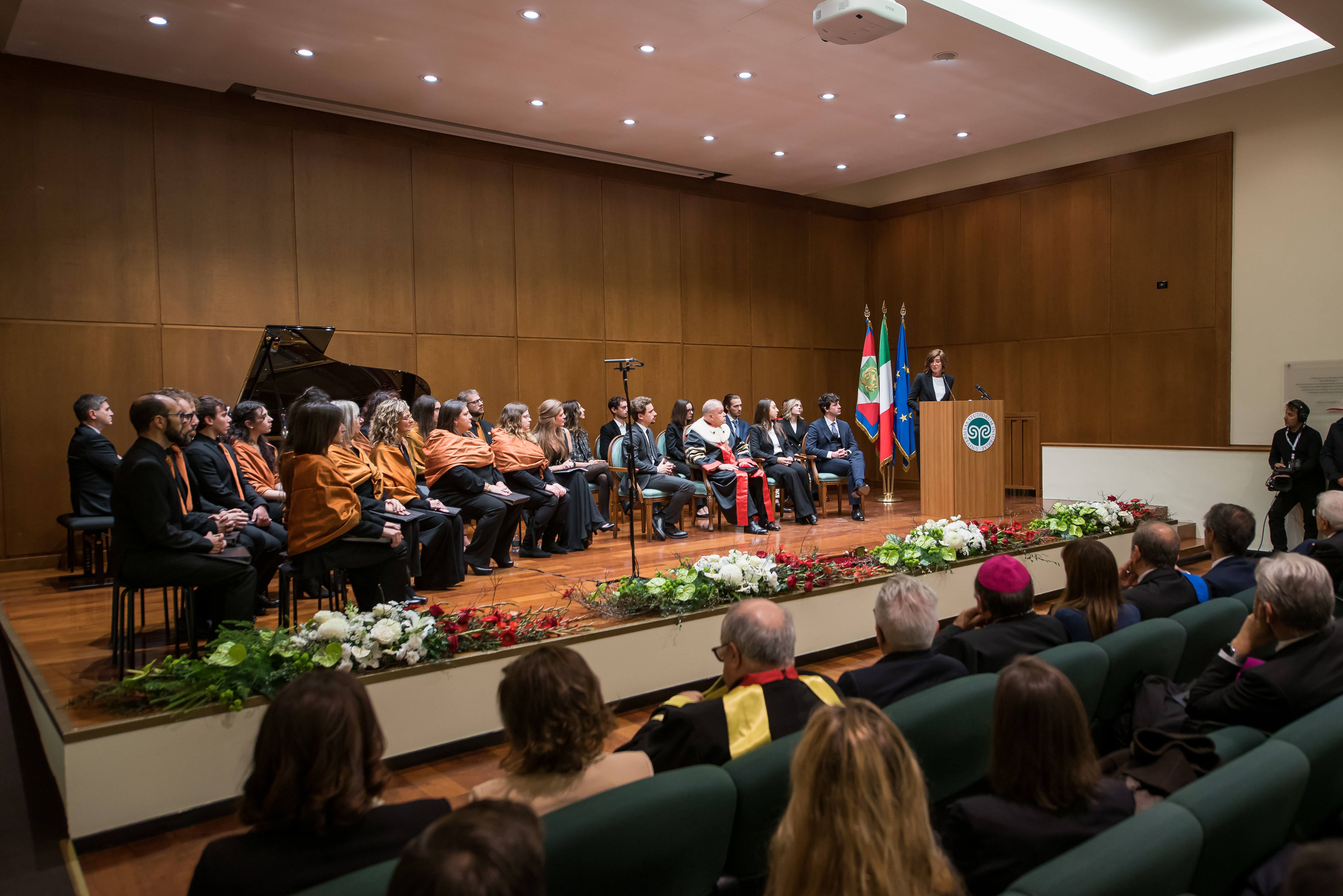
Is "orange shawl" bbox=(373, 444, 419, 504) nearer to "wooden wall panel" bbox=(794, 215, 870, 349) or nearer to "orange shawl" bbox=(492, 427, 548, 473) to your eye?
"orange shawl" bbox=(492, 427, 548, 473)

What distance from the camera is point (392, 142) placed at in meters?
8.59

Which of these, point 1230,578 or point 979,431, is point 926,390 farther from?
point 1230,578

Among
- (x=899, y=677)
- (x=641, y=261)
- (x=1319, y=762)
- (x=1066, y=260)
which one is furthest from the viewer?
(x=1066, y=260)

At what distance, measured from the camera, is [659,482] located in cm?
760

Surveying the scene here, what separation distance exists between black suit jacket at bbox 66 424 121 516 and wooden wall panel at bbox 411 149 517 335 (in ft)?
10.7

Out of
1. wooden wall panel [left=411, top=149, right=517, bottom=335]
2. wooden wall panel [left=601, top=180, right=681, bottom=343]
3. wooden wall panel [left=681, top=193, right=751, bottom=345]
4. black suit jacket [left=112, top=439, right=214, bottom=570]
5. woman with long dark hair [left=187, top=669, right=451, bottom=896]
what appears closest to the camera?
woman with long dark hair [left=187, top=669, right=451, bottom=896]

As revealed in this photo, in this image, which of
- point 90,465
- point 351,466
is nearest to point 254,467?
point 351,466

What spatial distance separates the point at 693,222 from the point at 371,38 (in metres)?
4.94

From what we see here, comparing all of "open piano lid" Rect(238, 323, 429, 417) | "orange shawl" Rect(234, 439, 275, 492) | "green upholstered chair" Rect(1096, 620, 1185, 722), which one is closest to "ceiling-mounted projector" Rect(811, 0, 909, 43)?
"open piano lid" Rect(238, 323, 429, 417)

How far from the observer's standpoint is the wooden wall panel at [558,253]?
9469 mm

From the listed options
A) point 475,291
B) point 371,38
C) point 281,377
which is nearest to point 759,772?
point 281,377

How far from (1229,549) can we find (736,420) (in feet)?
17.5

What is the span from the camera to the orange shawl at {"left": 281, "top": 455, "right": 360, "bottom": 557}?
4.08m

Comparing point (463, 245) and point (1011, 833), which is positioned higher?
point (463, 245)
